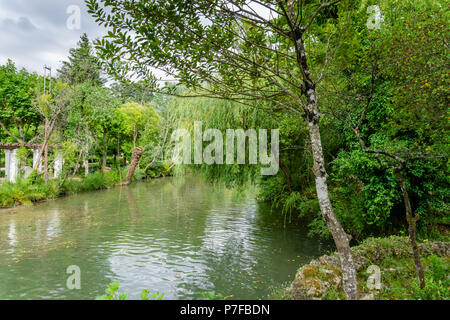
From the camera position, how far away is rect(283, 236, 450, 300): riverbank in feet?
14.3

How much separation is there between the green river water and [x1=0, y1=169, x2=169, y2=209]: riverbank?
0.90 metres

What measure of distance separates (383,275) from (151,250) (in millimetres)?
6288

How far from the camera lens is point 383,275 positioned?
205 inches

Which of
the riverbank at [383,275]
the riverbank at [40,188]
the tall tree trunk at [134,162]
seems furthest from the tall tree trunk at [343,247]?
the tall tree trunk at [134,162]

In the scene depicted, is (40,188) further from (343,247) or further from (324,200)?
(343,247)

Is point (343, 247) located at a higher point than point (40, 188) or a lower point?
higher

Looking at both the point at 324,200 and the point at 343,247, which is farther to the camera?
the point at 324,200

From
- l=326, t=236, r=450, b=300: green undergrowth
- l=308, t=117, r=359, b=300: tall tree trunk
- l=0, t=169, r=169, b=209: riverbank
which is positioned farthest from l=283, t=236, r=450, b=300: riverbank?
l=0, t=169, r=169, b=209: riverbank

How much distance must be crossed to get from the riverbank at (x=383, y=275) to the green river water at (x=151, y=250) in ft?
5.08

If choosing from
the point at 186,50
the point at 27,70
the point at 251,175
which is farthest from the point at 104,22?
the point at 27,70

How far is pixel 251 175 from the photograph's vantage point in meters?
11.2

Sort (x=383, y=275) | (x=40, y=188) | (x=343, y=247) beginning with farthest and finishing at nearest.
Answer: (x=40, y=188) < (x=383, y=275) < (x=343, y=247)

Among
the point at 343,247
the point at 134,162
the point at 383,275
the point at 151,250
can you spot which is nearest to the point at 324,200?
the point at 343,247

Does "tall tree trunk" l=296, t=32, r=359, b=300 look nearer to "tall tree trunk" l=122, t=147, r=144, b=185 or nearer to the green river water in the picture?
the green river water
